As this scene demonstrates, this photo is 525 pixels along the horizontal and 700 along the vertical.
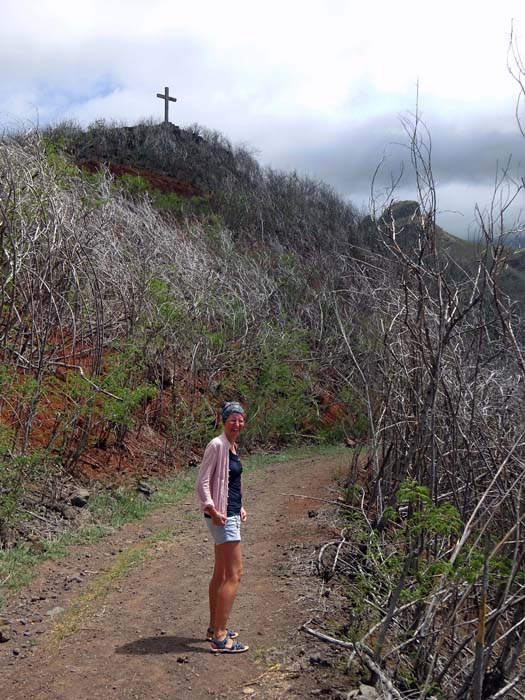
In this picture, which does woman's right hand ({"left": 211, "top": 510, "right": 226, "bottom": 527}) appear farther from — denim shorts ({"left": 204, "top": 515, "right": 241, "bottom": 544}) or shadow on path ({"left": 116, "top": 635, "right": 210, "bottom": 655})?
shadow on path ({"left": 116, "top": 635, "right": 210, "bottom": 655})

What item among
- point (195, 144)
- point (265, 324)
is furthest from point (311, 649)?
point (195, 144)

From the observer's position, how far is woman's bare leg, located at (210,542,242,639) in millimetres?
4566

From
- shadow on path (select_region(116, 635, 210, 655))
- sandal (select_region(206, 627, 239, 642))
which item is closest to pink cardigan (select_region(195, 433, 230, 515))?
sandal (select_region(206, 627, 239, 642))

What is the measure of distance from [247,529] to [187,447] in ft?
13.8

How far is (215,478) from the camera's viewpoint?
4613mm

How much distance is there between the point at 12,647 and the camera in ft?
15.8

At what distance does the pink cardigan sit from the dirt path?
893 millimetres

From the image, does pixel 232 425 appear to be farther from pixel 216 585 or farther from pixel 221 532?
pixel 216 585

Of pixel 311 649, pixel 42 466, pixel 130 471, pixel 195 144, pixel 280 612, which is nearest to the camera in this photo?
pixel 311 649

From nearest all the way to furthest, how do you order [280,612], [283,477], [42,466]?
1. [280,612]
2. [42,466]
3. [283,477]

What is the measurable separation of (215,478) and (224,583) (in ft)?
2.05

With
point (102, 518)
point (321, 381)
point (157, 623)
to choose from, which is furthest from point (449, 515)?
point (321, 381)

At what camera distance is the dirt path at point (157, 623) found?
13.7 ft

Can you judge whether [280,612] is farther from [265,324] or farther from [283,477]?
[265,324]
